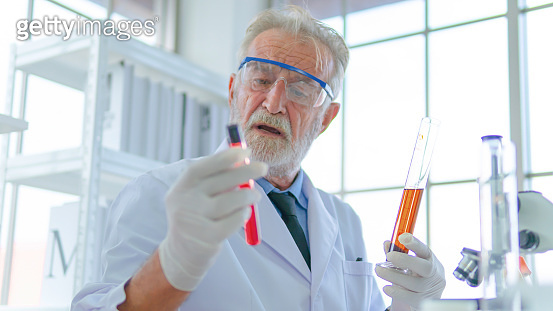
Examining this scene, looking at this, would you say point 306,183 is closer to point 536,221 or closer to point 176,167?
point 176,167

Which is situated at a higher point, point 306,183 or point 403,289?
point 306,183

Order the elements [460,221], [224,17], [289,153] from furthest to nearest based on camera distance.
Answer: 1. [224,17]
2. [460,221]
3. [289,153]

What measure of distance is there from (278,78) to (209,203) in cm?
72

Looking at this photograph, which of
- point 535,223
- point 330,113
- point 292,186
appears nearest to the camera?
point 535,223

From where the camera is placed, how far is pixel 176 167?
1.38 m

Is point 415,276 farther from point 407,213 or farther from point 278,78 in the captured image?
point 278,78

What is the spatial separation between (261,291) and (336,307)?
21 centimetres

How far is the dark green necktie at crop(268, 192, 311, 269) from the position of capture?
141cm

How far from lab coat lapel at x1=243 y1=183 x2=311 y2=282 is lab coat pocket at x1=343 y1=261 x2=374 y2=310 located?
7.3 inches

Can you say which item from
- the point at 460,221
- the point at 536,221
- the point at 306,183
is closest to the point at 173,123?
the point at 306,183

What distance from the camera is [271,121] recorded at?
147 cm

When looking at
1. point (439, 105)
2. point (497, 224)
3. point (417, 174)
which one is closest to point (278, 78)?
point (417, 174)

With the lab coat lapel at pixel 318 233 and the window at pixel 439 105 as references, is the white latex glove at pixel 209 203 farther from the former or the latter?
the window at pixel 439 105

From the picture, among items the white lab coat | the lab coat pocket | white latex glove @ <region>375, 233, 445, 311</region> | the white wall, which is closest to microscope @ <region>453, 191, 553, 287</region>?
white latex glove @ <region>375, 233, 445, 311</region>
